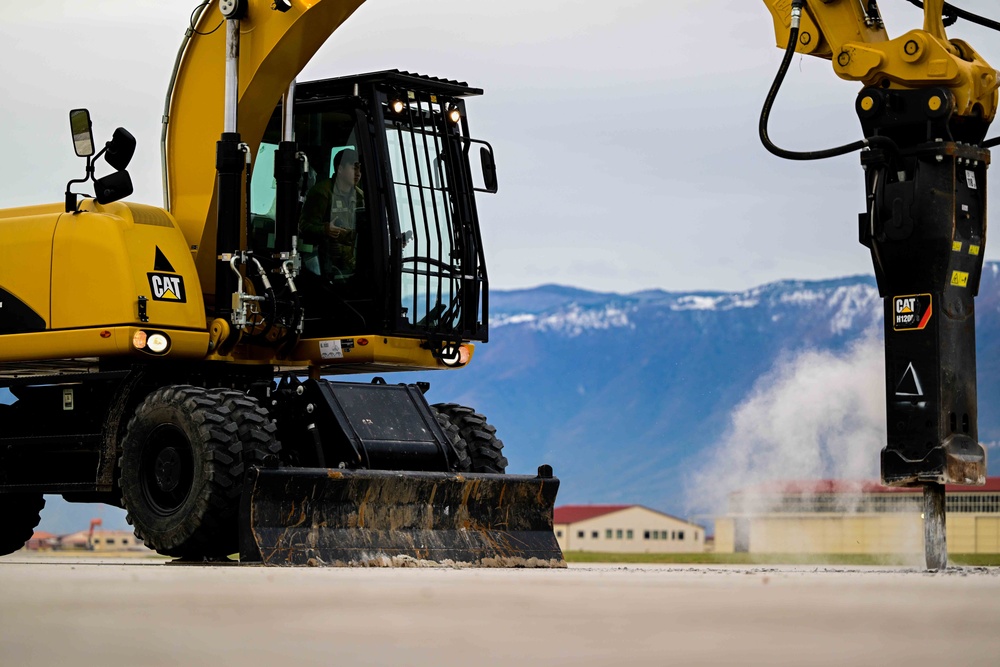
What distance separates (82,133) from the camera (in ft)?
45.0

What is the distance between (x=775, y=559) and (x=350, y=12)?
783 cm

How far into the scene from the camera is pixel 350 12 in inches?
548

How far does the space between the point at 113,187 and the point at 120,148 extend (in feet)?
1.04

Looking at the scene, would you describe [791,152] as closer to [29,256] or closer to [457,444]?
[457,444]

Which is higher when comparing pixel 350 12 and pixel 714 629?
pixel 350 12

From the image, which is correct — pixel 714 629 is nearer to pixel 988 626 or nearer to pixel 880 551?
pixel 988 626

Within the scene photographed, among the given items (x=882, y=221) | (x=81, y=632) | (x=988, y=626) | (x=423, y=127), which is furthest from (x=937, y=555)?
(x=81, y=632)

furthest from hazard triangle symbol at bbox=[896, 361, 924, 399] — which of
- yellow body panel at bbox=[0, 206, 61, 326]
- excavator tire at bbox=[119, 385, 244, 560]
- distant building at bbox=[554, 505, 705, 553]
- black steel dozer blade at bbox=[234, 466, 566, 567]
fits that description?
distant building at bbox=[554, 505, 705, 553]

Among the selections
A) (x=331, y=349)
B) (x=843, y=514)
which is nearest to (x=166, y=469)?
(x=331, y=349)

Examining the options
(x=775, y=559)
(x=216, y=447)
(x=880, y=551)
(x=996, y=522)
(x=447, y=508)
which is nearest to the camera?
(x=216, y=447)

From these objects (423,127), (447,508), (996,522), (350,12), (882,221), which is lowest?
(996,522)

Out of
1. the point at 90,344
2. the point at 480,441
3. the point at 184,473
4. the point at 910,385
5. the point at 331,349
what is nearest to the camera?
the point at 910,385

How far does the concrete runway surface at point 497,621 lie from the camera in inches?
215

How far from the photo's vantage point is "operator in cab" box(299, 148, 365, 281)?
13.8 metres
